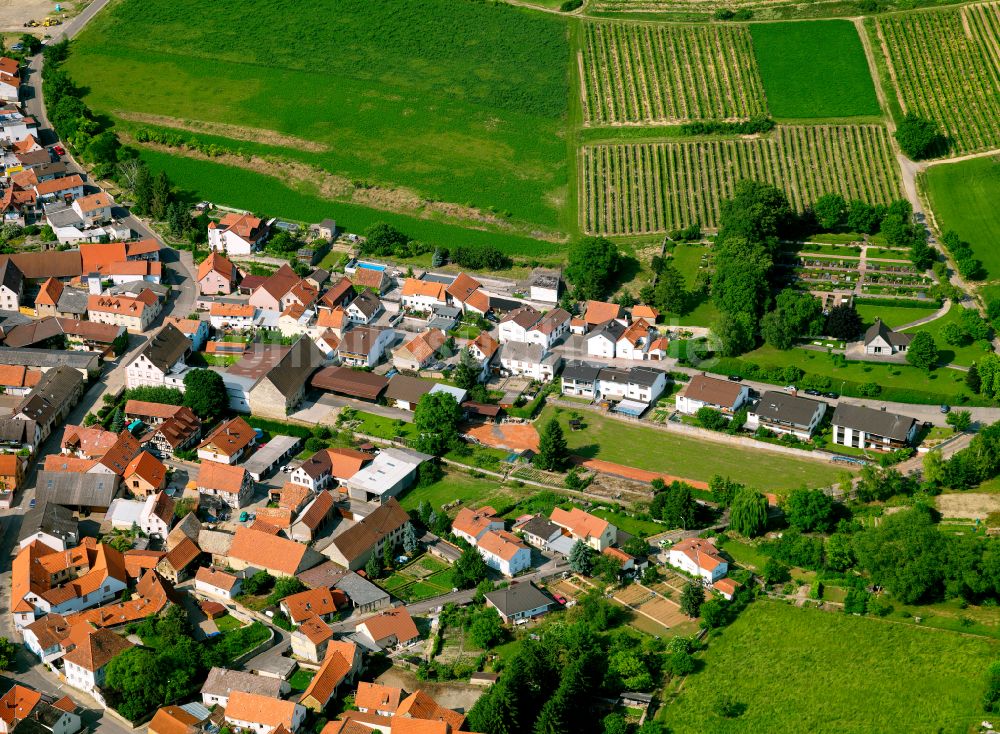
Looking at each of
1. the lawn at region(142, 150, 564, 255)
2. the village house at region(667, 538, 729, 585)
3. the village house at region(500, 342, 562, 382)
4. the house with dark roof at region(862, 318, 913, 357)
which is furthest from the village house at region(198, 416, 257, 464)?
the house with dark roof at region(862, 318, 913, 357)

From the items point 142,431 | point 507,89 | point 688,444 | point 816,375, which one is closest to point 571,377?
point 688,444

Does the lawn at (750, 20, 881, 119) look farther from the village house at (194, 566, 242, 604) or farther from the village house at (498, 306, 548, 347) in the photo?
the village house at (194, 566, 242, 604)

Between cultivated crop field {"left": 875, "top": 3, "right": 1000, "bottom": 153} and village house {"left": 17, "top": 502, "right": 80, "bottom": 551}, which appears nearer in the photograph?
village house {"left": 17, "top": 502, "right": 80, "bottom": 551}

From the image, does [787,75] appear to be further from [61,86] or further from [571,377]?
[61,86]

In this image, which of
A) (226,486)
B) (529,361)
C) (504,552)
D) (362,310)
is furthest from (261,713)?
(362,310)

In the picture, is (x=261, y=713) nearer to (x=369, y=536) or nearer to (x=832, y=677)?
(x=369, y=536)
